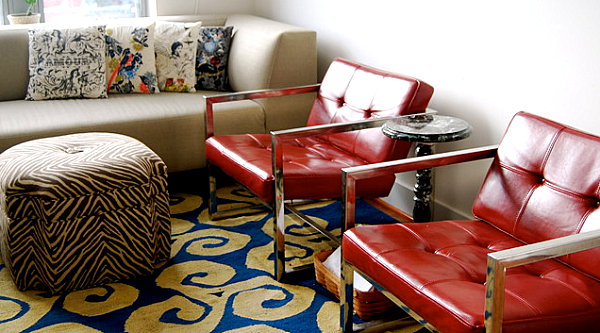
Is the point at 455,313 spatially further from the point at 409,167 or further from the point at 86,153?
the point at 86,153

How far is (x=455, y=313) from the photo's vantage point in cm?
169

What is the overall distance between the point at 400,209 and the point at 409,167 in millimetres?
1142

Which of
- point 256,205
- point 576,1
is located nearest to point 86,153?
point 256,205

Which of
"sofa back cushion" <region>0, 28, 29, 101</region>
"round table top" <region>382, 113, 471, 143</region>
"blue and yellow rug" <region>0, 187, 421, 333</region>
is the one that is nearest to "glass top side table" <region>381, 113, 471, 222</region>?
"round table top" <region>382, 113, 471, 143</region>

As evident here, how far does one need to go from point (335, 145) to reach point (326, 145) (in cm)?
6

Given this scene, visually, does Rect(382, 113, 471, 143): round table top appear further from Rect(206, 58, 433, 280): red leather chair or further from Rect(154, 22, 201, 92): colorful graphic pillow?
Rect(154, 22, 201, 92): colorful graphic pillow

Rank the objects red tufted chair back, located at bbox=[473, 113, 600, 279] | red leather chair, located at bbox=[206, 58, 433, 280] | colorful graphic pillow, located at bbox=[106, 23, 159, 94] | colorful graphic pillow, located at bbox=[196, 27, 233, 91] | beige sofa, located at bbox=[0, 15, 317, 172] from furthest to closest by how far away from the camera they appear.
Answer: colorful graphic pillow, located at bbox=[196, 27, 233, 91]
colorful graphic pillow, located at bbox=[106, 23, 159, 94]
beige sofa, located at bbox=[0, 15, 317, 172]
red leather chair, located at bbox=[206, 58, 433, 280]
red tufted chair back, located at bbox=[473, 113, 600, 279]

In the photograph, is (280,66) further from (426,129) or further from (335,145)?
(426,129)

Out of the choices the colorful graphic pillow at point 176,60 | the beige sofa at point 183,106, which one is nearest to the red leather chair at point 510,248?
the beige sofa at point 183,106

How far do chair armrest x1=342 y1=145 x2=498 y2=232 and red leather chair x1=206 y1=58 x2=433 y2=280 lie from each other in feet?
1.32

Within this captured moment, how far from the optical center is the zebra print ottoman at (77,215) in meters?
2.52

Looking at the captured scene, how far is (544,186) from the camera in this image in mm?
2113

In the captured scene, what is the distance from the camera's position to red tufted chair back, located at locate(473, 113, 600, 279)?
1.98 meters

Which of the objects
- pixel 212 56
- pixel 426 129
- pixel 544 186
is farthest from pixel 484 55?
pixel 212 56
